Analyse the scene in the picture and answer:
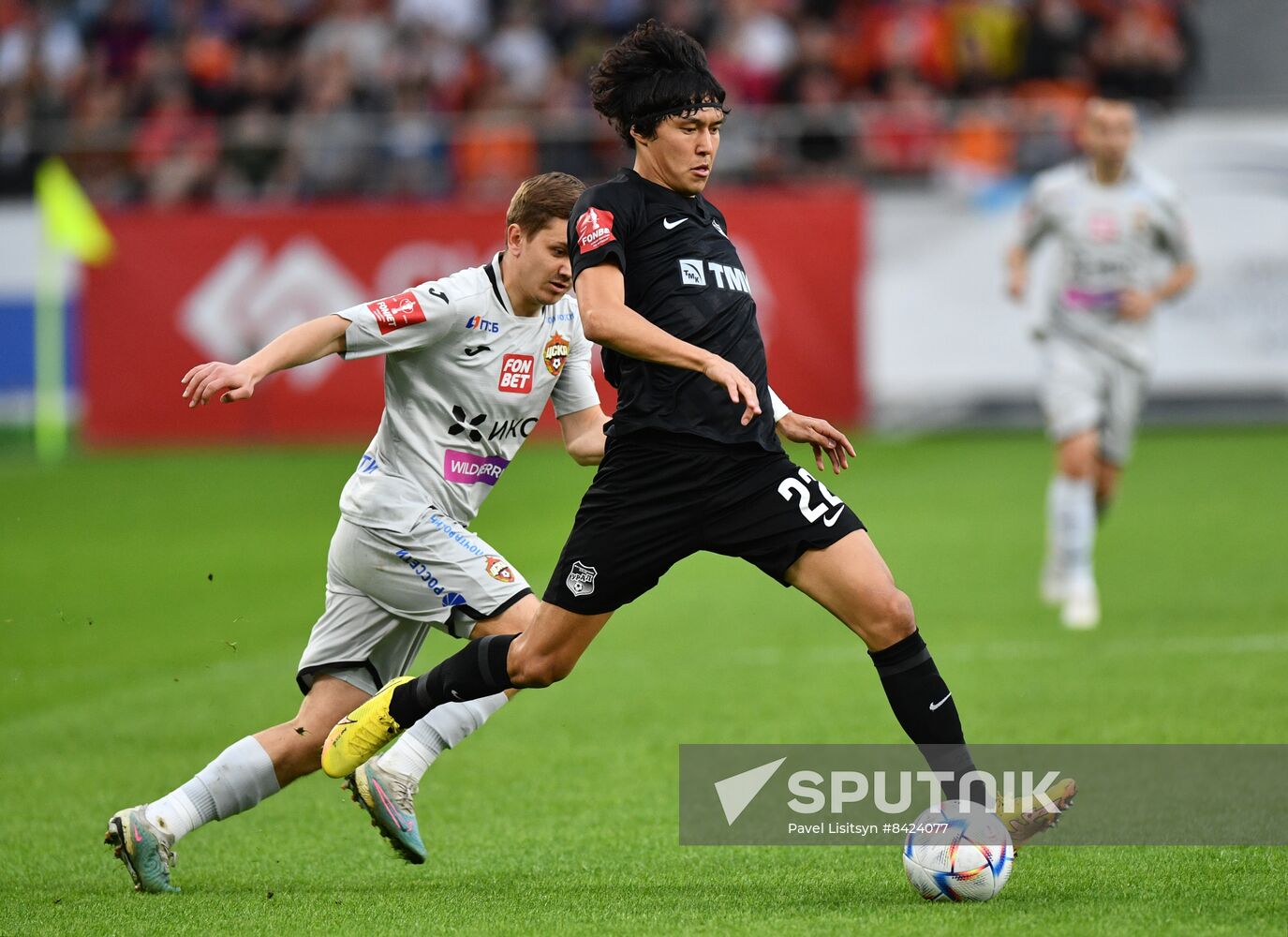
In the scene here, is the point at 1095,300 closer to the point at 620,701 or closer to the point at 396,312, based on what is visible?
the point at 620,701

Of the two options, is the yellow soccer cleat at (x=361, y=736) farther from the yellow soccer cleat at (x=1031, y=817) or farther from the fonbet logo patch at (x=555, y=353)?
the yellow soccer cleat at (x=1031, y=817)

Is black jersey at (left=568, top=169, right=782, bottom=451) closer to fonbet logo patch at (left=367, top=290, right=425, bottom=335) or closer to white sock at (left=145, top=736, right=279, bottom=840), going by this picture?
fonbet logo patch at (left=367, top=290, right=425, bottom=335)

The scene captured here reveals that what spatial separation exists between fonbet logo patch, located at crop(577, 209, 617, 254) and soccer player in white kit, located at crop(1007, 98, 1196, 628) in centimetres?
601

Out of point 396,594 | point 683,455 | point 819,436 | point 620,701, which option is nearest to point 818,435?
point 819,436

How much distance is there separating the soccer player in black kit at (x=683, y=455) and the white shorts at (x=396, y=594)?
416mm

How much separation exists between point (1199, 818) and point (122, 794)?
3.88m

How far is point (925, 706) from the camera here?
5.12 metres

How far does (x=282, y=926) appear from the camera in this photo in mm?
4855

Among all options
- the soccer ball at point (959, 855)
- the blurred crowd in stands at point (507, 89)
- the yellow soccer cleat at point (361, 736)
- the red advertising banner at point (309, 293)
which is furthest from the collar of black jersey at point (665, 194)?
the blurred crowd in stands at point (507, 89)

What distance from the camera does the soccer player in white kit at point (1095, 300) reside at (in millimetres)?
10523

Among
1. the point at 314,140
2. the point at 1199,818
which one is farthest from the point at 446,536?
the point at 314,140

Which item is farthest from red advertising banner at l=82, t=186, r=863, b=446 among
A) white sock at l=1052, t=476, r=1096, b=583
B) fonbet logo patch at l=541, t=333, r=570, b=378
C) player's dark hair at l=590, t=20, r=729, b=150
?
player's dark hair at l=590, t=20, r=729, b=150

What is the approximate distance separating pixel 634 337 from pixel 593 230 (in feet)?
1.20

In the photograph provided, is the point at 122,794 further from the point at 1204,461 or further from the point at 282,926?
the point at 1204,461
